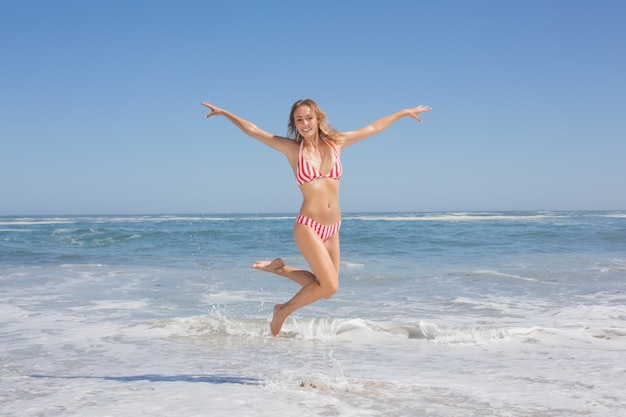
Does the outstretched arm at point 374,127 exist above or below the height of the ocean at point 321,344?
above

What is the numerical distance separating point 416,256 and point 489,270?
3.83 m

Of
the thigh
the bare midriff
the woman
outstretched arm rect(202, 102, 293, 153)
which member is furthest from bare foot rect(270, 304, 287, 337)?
outstretched arm rect(202, 102, 293, 153)

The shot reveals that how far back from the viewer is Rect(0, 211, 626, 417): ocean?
461cm

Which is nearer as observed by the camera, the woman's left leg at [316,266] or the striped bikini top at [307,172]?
the woman's left leg at [316,266]

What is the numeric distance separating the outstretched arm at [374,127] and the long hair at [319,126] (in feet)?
0.40

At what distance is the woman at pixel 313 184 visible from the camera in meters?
5.04

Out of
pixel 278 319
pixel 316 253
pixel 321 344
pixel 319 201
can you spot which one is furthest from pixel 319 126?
pixel 321 344

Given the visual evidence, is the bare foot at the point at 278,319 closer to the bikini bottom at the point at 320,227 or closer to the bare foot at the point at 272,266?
the bare foot at the point at 272,266

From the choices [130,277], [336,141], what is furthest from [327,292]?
[130,277]

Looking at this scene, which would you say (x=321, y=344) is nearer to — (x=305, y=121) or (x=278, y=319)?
(x=278, y=319)

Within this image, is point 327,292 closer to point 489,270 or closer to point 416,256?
point 489,270

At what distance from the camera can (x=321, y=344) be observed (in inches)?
276

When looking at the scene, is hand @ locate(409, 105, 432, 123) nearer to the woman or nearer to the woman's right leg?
the woman

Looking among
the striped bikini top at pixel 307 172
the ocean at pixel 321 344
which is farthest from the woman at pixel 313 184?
the ocean at pixel 321 344
